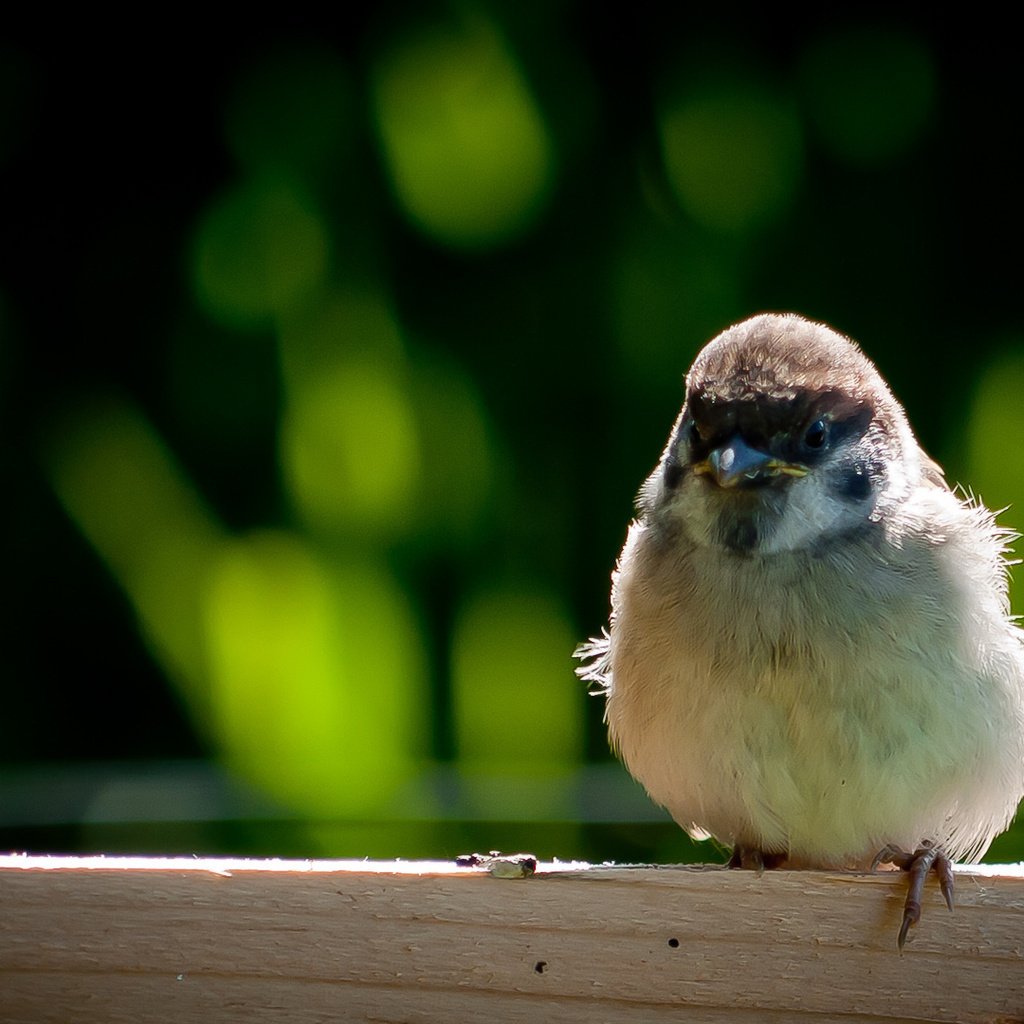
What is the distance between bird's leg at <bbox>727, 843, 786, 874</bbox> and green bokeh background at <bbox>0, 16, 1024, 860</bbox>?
67 centimetres

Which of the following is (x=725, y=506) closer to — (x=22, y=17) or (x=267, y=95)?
(x=267, y=95)

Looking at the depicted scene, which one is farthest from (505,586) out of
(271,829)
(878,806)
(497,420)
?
(878,806)

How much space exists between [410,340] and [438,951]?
6.11 feet

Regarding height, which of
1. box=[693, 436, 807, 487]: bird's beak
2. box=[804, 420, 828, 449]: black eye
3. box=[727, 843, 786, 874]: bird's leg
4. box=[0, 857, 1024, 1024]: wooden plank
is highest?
box=[804, 420, 828, 449]: black eye

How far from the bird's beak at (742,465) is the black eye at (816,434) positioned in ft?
0.13

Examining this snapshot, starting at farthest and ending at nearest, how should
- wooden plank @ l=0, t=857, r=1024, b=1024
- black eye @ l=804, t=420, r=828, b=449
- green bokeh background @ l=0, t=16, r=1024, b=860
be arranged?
green bokeh background @ l=0, t=16, r=1024, b=860, black eye @ l=804, t=420, r=828, b=449, wooden plank @ l=0, t=857, r=1024, b=1024

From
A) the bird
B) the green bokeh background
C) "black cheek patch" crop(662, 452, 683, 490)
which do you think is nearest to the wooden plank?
Answer: the bird

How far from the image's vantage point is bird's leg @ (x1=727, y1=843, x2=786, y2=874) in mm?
2203

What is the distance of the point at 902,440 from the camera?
2271 mm

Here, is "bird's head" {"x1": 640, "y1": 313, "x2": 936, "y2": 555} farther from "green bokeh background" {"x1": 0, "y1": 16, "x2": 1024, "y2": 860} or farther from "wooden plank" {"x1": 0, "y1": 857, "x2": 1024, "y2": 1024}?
"green bokeh background" {"x1": 0, "y1": 16, "x2": 1024, "y2": 860}

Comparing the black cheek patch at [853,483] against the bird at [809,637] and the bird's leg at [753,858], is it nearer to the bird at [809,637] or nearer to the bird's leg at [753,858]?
the bird at [809,637]

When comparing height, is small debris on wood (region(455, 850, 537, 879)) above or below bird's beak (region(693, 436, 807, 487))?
below

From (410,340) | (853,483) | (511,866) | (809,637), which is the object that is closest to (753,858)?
(809,637)

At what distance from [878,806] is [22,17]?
8.15 feet
